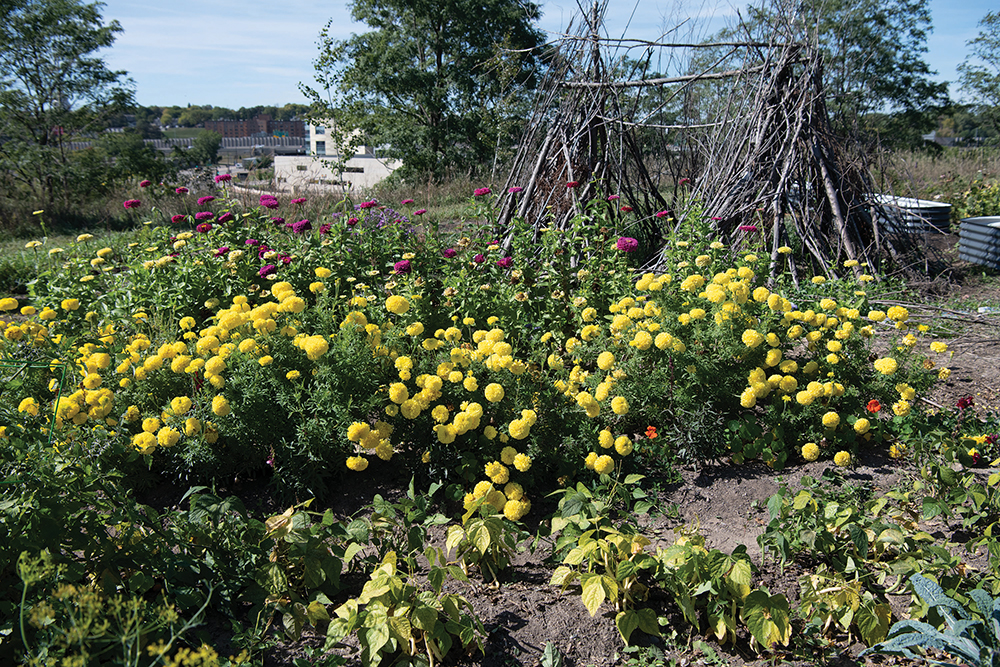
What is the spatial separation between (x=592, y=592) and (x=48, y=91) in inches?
557

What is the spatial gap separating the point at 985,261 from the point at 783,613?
6.45m

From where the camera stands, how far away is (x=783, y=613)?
1907 millimetres

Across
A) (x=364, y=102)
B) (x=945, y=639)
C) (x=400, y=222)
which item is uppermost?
(x=364, y=102)

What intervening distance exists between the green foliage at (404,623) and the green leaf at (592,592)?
0.34 meters

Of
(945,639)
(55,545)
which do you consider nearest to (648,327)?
(945,639)

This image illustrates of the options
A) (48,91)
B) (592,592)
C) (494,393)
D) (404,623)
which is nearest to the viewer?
(404,623)

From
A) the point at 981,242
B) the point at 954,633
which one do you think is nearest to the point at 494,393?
the point at 954,633

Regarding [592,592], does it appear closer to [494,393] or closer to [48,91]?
[494,393]

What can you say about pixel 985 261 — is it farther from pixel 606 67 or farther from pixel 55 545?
pixel 55 545

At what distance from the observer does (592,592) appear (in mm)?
1967

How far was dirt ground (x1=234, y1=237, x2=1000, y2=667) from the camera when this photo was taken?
1989 mm

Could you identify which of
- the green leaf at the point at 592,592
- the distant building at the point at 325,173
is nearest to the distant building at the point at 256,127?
the distant building at the point at 325,173

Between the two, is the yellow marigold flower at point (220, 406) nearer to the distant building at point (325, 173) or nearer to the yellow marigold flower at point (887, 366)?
the yellow marigold flower at point (887, 366)

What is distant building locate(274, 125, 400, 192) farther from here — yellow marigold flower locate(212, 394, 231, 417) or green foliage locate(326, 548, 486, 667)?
green foliage locate(326, 548, 486, 667)
